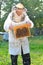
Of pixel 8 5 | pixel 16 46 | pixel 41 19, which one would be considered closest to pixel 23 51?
pixel 16 46

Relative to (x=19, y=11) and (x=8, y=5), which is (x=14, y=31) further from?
(x=8, y=5)

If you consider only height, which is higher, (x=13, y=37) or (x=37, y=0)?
(x=37, y=0)

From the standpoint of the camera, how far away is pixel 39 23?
14.4 metres

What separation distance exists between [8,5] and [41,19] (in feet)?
7.49

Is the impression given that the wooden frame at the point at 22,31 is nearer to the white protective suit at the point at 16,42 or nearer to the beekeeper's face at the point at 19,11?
the white protective suit at the point at 16,42

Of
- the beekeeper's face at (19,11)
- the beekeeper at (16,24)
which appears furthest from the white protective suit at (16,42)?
the beekeeper's face at (19,11)

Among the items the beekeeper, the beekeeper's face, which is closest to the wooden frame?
the beekeeper

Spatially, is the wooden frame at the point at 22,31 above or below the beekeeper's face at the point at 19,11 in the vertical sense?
below

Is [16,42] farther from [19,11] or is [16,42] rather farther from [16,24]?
[19,11]

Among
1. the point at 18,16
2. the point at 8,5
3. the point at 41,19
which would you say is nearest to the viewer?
the point at 18,16

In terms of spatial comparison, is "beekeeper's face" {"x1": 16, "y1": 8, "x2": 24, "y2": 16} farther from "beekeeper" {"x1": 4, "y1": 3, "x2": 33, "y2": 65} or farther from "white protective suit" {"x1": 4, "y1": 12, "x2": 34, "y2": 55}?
"white protective suit" {"x1": 4, "y1": 12, "x2": 34, "y2": 55}

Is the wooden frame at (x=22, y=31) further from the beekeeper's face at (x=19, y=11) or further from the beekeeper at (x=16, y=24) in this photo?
the beekeeper's face at (x=19, y=11)

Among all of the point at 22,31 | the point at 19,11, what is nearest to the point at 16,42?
the point at 22,31

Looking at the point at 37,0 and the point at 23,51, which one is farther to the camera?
the point at 37,0
